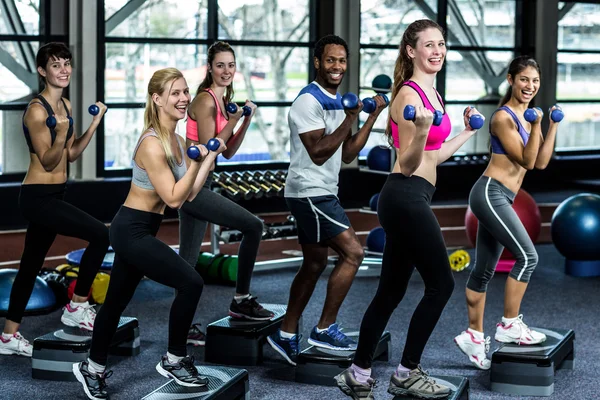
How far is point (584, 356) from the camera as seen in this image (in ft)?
15.3

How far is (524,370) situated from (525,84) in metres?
1.33

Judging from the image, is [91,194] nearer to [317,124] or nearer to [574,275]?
[574,275]

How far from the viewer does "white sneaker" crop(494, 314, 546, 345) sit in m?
4.17

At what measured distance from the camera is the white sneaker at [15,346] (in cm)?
450

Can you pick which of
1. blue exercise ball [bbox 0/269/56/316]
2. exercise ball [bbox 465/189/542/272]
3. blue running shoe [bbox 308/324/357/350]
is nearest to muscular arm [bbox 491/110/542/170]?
blue running shoe [bbox 308/324/357/350]

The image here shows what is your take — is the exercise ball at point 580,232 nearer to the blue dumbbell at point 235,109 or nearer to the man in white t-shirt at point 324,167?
the man in white t-shirt at point 324,167

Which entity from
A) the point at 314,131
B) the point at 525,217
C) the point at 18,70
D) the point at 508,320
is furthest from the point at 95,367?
the point at 18,70

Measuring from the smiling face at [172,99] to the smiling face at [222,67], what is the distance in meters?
0.95

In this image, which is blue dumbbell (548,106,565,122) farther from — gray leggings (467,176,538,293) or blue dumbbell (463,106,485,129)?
blue dumbbell (463,106,485,129)

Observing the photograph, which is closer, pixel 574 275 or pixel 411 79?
pixel 411 79

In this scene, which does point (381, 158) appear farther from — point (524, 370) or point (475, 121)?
point (475, 121)

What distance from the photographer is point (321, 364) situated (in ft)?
13.3

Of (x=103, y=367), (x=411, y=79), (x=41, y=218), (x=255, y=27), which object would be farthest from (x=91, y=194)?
(x=411, y=79)

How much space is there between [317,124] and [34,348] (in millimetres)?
1741
